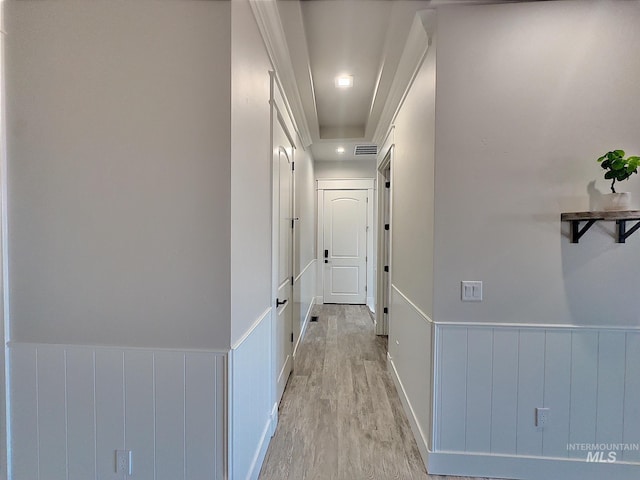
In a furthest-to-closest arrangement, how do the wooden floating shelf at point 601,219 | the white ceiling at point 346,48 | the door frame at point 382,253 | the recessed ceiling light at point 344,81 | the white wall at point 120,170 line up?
1. the door frame at point 382,253
2. the recessed ceiling light at point 344,81
3. the white ceiling at point 346,48
4. the wooden floating shelf at point 601,219
5. the white wall at point 120,170

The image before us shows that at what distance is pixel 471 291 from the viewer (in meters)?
1.57

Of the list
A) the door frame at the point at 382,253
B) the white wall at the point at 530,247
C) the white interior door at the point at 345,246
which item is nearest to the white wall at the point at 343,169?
the white interior door at the point at 345,246

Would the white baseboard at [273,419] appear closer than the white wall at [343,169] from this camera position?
Yes

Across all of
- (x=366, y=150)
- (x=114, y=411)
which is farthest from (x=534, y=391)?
(x=366, y=150)

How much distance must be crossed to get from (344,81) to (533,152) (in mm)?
1732

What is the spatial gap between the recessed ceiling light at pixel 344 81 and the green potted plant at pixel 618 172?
194cm

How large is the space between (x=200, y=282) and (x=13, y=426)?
1107 millimetres

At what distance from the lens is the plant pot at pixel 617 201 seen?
1.38 metres

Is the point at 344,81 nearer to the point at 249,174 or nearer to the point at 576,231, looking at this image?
the point at 249,174

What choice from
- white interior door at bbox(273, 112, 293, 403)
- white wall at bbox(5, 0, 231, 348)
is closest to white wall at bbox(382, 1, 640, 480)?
white interior door at bbox(273, 112, 293, 403)

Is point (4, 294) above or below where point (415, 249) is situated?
below

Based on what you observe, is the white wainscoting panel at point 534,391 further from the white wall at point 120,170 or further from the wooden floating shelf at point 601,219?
the white wall at point 120,170

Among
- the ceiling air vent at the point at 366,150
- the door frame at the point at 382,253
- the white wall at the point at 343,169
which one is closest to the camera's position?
the door frame at the point at 382,253

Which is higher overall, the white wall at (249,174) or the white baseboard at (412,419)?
the white wall at (249,174)
